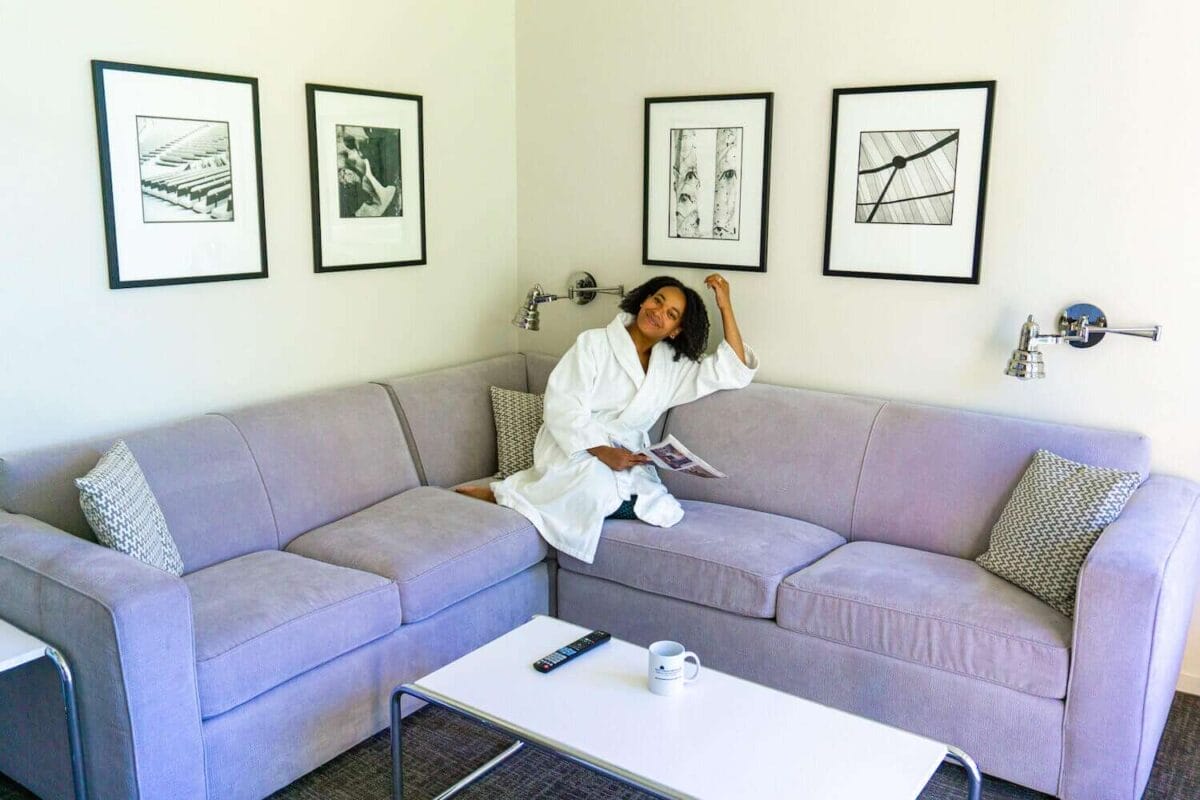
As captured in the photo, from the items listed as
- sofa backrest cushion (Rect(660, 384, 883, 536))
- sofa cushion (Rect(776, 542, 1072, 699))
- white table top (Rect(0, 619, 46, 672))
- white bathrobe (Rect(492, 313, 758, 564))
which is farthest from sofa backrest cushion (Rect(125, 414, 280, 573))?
sofa cushion (Rect(776, 542, 1072, 699))

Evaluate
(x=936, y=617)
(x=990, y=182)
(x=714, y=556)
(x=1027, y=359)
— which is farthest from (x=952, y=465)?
(x=990, y=182)

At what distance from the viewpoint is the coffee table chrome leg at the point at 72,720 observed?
93.1 inches

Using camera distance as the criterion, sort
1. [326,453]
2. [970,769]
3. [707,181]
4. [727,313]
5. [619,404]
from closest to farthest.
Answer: [970,769] → [326,453] → [619,404] → [727,313] → [707,181]

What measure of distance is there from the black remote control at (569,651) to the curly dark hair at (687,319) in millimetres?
1420

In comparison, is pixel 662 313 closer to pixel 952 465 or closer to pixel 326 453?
pixel 952 465

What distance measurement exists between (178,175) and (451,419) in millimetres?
1297

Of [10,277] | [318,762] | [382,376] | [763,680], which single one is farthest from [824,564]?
[10,277]

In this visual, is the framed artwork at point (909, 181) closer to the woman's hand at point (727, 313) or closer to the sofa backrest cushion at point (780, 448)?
the woman's hand at point (727, 313)

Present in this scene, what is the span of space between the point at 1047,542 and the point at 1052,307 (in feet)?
2.89

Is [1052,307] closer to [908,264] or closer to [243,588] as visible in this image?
[908,264]

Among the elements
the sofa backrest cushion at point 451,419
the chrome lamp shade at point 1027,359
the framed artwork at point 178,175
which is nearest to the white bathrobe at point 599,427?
the sofa backrest cushion at point 451,419

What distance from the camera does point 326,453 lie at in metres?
3.57

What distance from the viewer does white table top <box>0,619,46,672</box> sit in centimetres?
232

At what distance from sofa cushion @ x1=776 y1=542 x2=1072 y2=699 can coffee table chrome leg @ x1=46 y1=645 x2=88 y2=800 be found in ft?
6.16
